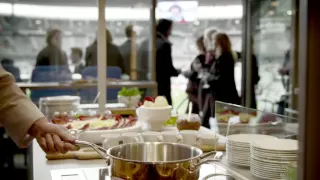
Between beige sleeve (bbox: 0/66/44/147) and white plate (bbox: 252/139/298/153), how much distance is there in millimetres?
722

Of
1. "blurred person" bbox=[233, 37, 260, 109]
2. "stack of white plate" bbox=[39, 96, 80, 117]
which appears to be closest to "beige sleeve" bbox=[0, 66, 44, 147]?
"stack of white plate" bbox=[39, 96, 80, 117]

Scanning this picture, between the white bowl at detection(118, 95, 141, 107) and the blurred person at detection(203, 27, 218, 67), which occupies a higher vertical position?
the blurred person at detection(203, 27, 218, 67)

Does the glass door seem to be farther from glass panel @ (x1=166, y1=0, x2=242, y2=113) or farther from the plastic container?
the plastic container

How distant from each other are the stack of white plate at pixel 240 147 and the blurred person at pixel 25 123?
1.68ft

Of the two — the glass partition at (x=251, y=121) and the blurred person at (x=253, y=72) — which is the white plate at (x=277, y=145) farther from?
the blurred person at (x=253, y=72)

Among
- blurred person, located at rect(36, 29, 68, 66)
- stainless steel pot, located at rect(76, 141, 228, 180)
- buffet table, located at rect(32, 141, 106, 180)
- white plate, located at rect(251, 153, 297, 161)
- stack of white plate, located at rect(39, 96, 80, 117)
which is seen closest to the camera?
stainless steel pot, located at rect(76, 141, 228, 180)

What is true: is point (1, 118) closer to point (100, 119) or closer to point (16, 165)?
point (100, 119)

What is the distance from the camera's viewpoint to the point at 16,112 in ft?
4.69

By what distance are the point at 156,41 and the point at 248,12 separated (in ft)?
4.83

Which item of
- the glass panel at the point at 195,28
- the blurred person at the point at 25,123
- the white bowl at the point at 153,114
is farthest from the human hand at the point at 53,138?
the glass panel at the point at 195,28

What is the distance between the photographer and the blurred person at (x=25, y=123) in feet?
4.25

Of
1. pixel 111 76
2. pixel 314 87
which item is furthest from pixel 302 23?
pixel 111 76

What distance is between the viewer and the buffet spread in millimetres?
994

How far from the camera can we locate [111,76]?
4.88 meters
